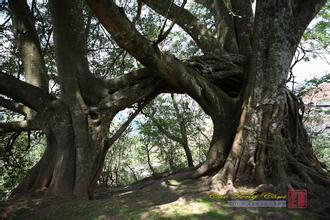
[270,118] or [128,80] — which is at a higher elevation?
[128,80]

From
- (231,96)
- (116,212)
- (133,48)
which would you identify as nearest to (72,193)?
(116,212)

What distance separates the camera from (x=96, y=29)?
8.80m

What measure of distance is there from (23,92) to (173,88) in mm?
2919

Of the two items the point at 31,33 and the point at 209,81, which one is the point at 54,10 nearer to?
the point at 31,33

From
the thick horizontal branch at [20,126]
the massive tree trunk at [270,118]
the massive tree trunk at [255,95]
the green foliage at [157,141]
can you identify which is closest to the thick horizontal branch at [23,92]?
the thick horizontal branch at [20,126]

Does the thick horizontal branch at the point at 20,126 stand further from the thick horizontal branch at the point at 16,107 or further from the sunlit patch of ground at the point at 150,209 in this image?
the sunlit patch of ground at the point at 150,209

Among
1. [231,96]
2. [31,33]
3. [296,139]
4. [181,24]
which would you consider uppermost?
[181,24]

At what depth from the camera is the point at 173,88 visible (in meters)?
6.65

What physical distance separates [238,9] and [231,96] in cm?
215

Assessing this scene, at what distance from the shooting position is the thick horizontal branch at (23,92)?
5547mm

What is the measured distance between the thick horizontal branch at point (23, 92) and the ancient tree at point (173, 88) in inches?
0.6

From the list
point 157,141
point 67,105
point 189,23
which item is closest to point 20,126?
point 67,105

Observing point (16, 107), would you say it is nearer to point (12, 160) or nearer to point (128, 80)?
point (128, 80)

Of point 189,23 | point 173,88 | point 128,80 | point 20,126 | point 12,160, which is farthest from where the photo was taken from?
point 12,160
